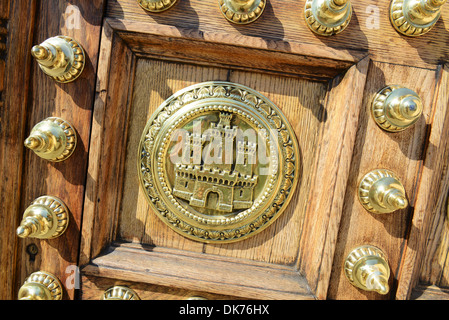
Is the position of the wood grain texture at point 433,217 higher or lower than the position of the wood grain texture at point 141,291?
higher

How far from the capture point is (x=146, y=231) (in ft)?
2.52

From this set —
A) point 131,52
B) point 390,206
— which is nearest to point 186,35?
point 131,52

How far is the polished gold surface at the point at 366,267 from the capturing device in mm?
640

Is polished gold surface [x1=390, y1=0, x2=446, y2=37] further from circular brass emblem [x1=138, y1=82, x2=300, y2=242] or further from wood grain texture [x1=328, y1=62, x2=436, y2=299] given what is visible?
circular brass emblem [x1=138, y1=82, x2=300, y2=242]

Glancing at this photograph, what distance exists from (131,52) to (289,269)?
0.69 meters

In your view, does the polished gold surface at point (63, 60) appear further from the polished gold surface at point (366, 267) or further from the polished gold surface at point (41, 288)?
the polished gold surface at point (366, 267)

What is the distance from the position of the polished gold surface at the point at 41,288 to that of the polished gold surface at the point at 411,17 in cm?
103

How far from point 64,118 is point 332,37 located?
667 mm

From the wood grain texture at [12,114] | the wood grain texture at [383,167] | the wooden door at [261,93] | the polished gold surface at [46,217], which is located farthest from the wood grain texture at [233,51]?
the polished gold surface at [46,217]

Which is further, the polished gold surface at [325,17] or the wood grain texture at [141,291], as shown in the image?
the wood grain texture at [141,291]

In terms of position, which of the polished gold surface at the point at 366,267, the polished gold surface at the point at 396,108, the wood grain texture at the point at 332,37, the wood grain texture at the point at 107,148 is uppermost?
the wood grain texture at the point at 332,37

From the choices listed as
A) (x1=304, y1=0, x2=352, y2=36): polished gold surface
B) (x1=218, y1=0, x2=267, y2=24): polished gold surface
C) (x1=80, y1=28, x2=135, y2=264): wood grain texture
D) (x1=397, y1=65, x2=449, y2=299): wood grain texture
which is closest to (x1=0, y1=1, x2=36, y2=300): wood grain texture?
(x1=80, y1=28, x2=135, y2=264): wood grain texture

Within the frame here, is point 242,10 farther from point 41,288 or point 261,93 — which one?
Answer: point 41,288

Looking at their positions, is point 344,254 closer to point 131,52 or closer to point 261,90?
point 261,90
